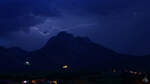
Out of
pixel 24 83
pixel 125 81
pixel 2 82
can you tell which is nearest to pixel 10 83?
pixel 2 82

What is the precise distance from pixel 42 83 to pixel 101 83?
14219mm

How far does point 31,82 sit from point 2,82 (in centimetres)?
1194

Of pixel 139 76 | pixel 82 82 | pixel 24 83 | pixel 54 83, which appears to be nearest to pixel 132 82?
pixel 139 76

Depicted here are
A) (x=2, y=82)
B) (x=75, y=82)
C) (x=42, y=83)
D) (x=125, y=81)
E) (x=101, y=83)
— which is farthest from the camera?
(x=101, y=83)

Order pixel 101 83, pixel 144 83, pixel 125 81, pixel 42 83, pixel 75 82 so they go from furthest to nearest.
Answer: pixel 101 83
pixel 42 83
pixel 75 82
pixel 125 81
pixel 144 83

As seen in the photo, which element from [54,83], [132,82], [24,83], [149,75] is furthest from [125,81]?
[24,83]

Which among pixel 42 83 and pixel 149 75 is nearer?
pixel 149 75

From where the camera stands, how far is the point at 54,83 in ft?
147

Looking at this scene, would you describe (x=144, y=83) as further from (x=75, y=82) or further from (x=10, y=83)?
(x=10, y=83)

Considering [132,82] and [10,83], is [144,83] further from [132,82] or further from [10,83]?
[10,83]

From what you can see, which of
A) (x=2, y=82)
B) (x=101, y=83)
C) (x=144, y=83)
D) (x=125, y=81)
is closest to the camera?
(x=144, y=83)

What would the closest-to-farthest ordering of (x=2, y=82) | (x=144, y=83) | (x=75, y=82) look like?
(x=144, y=83) < (x=2, y=82) < (x=75, y=82)

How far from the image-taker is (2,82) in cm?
3734

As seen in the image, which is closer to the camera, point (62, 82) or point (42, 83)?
point (62, 82)
